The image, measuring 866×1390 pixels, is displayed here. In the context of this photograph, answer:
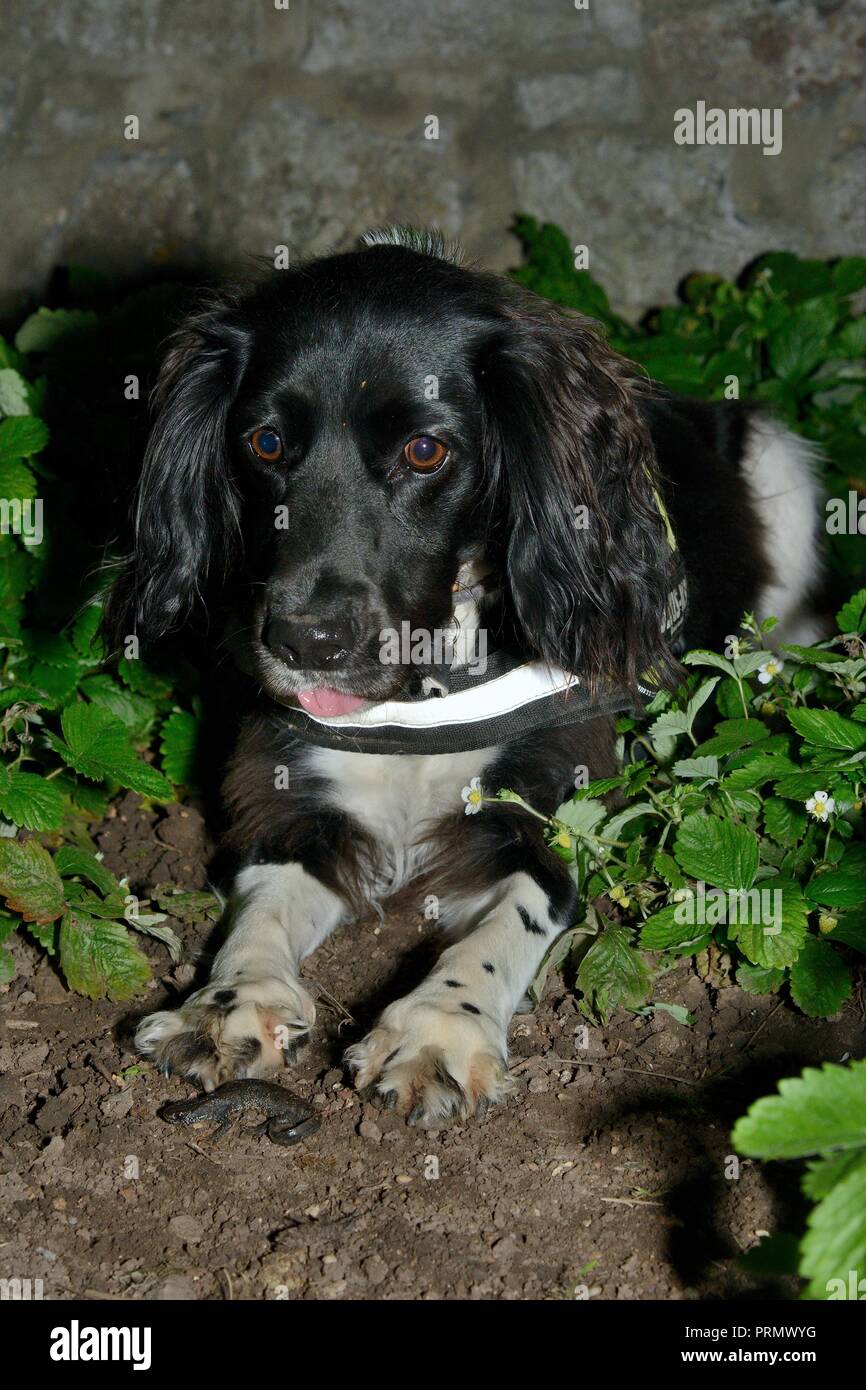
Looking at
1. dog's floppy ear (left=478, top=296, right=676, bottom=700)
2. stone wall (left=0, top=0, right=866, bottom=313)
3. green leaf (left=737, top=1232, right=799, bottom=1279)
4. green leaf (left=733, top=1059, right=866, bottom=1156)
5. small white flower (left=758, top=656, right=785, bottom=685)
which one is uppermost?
stone wall (left=0, top=0, right=866, bottom=313)

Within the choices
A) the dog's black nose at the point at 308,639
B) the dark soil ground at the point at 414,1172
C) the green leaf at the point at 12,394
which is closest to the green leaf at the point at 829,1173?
the dark soil ground at the point at 414,1172

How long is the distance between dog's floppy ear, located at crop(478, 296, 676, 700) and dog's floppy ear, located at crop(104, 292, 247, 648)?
67 centimetres

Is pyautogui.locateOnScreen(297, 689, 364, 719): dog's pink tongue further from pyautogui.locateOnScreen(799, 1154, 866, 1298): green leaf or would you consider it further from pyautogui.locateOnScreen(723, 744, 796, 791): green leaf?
pyautogui.locateOnScreen(799, 1154, 866, 1298): green leaf

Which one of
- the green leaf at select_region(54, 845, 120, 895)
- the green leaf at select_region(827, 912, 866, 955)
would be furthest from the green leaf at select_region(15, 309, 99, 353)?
the green leaf at select_region(827, 912, 866, 955)

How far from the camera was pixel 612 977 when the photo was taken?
9.82 feet

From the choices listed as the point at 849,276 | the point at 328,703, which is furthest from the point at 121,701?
the point at 849,276

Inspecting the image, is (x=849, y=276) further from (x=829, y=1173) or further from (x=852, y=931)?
(x=829, y=1173)

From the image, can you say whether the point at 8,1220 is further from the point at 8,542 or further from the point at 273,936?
the point at 8,542

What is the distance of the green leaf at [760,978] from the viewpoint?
3016mm

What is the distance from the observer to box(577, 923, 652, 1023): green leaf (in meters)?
2.97

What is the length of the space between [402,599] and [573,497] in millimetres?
462

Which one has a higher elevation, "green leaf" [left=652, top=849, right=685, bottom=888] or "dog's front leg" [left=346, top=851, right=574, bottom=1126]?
"green leaf" [left=652, top=849, right=685, bottom=888]
